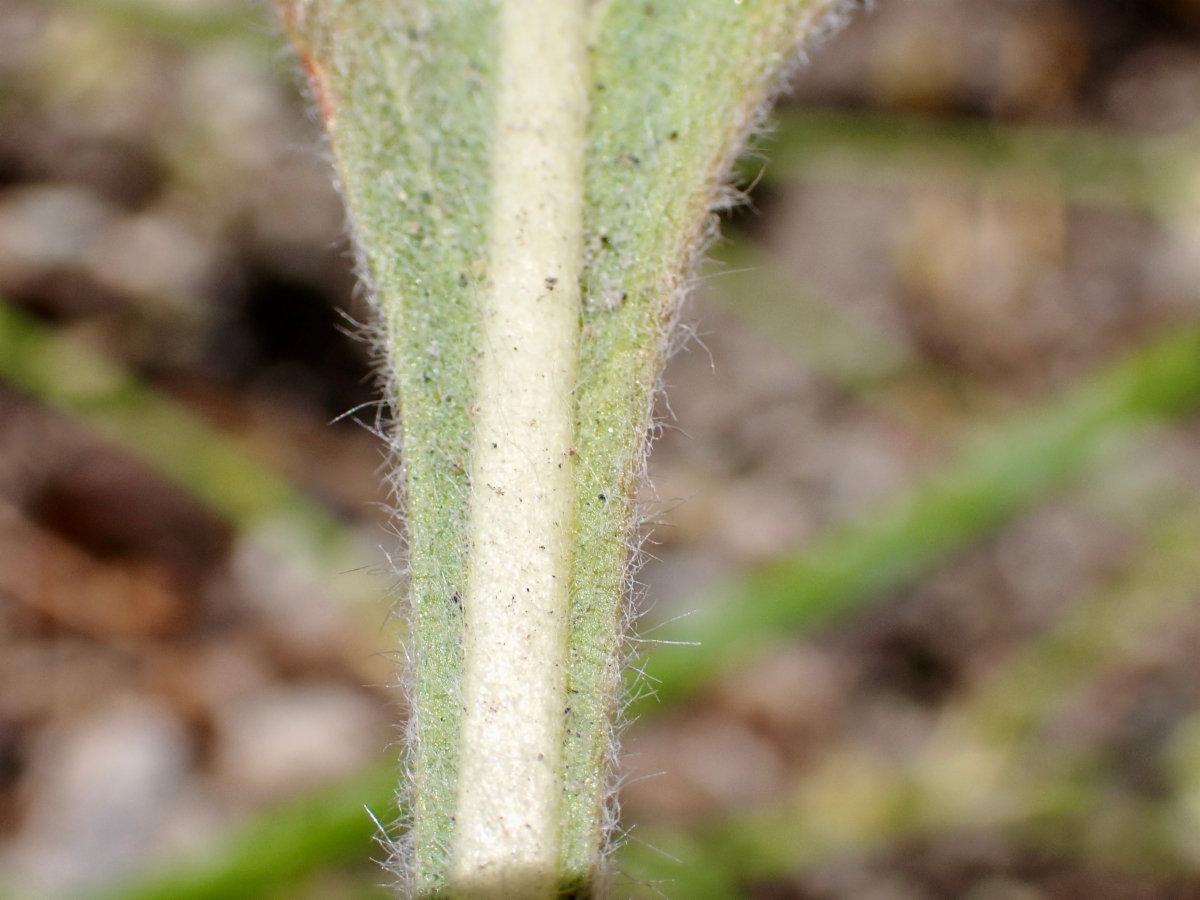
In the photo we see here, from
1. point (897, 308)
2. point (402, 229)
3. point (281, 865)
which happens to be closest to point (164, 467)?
point (281, 865)

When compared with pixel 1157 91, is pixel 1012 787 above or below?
below

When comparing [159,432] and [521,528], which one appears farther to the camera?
[159,432]

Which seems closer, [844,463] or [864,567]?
[864,567]

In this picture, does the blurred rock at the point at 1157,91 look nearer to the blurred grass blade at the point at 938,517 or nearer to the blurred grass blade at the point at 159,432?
the blurred grass blade at the point at 938,517

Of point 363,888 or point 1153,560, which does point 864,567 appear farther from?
point 363,888

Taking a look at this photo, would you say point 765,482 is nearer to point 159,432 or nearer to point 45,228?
point 159,432

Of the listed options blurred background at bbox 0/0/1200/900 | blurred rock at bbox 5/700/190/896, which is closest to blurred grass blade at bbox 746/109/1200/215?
blurred background at bbox 0/0/1200/900

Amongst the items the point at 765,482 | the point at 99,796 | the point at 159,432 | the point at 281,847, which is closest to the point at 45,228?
the point at 159,432
